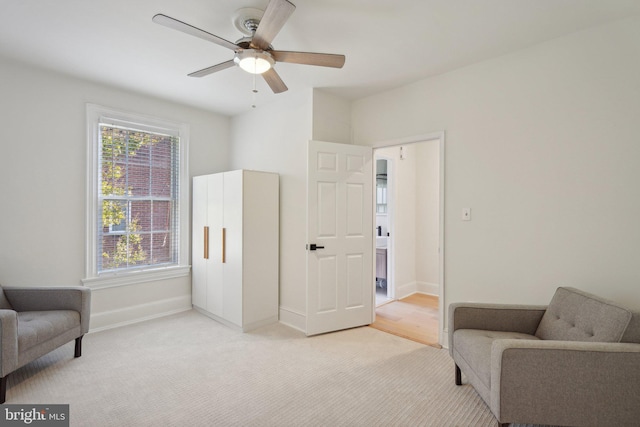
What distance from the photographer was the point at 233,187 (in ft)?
11.7

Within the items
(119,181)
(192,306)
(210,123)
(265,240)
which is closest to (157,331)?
(192,306)

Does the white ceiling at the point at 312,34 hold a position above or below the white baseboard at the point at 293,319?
above

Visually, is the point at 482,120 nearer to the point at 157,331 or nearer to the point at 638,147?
the point at 638,147

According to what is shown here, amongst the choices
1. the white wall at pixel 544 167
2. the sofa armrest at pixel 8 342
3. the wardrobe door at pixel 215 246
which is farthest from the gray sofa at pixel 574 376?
the sofa armrest at pixel 8 342

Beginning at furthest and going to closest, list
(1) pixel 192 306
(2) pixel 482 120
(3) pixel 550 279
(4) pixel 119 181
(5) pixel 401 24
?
(1) pixel 192 306 → (4) pixel 119 181 → (2) pixel 482 120 → (3) pixel 550 279 → (5) pixel 401 24

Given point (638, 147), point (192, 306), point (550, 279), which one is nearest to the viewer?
point (638, 147)

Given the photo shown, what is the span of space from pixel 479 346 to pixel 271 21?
2.34 metres

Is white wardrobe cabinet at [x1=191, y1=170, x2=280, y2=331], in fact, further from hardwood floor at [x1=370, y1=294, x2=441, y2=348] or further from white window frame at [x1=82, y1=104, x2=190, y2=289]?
hardwood floor at [x1=370, y1=294, x2=441, y2=348]

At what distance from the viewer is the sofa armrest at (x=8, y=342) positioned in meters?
2.05

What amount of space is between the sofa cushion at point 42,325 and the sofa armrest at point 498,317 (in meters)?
3.08

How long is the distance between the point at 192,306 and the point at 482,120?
405 cm

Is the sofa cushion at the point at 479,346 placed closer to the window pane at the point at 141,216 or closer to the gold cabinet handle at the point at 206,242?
the gold cabinet handle at the point at 206,242

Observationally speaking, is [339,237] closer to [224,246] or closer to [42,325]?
[224,246]

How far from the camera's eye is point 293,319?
11.9ft
